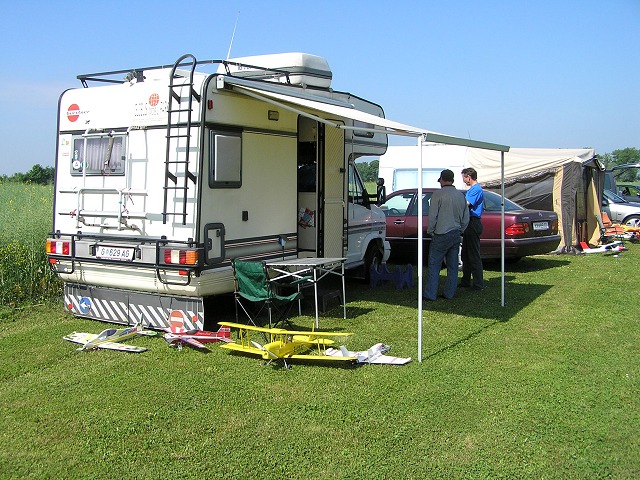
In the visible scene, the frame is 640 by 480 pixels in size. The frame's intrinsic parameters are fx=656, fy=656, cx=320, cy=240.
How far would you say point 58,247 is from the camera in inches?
293

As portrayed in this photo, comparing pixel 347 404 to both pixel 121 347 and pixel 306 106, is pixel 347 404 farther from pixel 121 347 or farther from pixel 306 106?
pixel 306 106

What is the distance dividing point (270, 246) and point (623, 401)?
4063mm

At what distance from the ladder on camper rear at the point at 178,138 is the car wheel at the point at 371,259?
4127 mm

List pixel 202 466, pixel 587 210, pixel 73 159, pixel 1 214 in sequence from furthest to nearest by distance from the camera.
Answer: pixel 587 210
pixel 1 214
pixel 73 159
pixel 202 466

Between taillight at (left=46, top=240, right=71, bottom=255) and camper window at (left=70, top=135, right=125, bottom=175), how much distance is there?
812 millimetres

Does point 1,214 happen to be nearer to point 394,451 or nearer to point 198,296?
point 198,296

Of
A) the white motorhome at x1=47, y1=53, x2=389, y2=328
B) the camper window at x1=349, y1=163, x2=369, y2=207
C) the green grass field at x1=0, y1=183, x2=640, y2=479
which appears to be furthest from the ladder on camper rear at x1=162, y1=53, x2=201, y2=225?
the camper window at x1=349, y1=163, x2=369, y2=207

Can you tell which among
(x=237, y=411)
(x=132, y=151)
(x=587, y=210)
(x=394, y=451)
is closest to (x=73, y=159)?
(x=132, y=151)

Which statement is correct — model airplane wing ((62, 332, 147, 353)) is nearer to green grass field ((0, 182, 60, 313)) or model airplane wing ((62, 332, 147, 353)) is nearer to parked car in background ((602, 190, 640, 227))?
green grass field ((0, 182, 60, 313))

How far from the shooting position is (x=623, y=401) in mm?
5082

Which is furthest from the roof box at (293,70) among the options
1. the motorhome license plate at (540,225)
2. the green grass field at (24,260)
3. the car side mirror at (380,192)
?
the motorhome license plate at (540,225)

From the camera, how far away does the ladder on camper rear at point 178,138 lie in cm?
652

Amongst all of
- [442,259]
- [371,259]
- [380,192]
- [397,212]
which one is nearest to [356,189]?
[380,192]

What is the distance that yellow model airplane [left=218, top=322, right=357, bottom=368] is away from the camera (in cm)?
592
